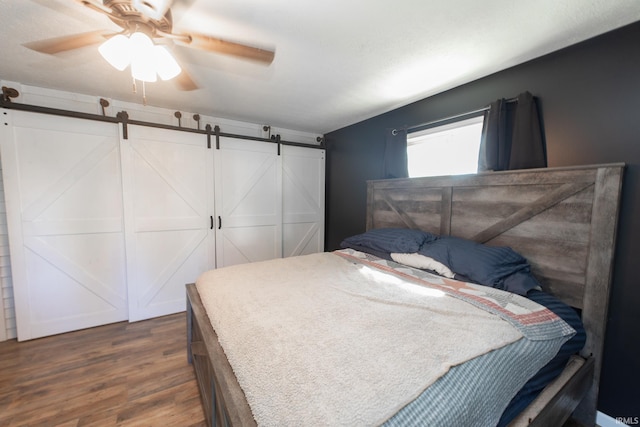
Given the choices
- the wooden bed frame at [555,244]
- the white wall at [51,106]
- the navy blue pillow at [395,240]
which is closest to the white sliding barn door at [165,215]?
the white wall at [51,106]

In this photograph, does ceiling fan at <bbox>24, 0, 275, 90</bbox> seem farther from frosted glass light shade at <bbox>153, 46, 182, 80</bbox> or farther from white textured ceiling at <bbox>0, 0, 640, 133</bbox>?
white textured ceiling at <bbox>0, 0, 640, 133</bbox>

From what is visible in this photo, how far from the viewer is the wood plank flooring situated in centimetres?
160

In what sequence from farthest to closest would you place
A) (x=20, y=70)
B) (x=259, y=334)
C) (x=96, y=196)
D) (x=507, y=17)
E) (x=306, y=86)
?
(x=96, y=196), (x=306, y=86), (x=20, y=70), (x=507, y=17), (x=259, y=334)

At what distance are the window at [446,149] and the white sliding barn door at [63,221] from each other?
11.0 feet

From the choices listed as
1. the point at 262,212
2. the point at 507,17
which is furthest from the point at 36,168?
the point at 507,17

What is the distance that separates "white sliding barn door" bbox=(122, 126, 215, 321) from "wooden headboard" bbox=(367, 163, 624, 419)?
112 inches

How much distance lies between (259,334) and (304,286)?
1.99 ft

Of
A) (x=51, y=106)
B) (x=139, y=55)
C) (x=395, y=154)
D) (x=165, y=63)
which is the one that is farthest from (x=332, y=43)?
(x=51, y=106)

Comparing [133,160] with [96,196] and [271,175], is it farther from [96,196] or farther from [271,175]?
[271,175]

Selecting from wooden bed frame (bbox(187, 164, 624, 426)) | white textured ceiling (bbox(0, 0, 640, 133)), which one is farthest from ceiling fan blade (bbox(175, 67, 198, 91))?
wooden bed frame (bbox(187, 164, 624, 426))

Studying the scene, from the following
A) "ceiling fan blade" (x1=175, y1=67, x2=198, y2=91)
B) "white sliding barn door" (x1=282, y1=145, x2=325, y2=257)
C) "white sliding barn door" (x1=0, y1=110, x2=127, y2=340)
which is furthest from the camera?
"white sliding barn door" (x1=282, y1=145, x2=325, y2=257)

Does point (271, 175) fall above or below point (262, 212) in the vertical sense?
above

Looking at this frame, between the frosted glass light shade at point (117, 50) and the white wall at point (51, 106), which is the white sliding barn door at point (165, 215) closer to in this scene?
the white wall at point (51, 106)

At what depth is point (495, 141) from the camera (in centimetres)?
196
